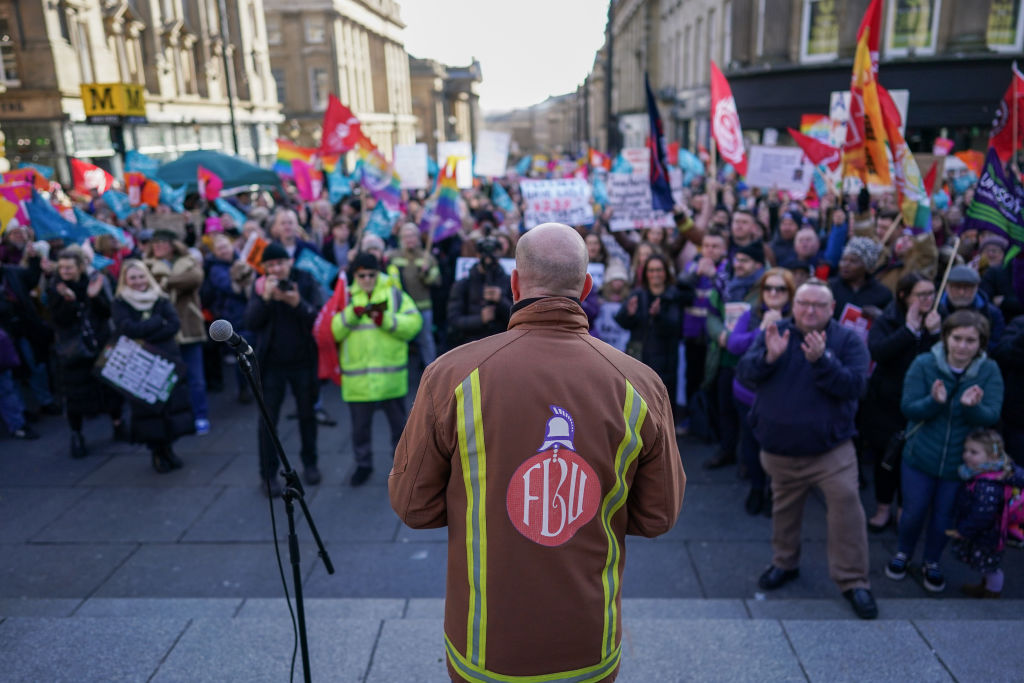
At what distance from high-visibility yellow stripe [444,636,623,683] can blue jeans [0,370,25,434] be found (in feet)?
22.0

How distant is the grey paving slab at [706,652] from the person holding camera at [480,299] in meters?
3.44

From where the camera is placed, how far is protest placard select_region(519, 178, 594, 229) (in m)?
9.12

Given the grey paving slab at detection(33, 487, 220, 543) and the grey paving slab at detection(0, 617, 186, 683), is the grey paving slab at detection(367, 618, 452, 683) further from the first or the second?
the grey paving slab at detection(33, 487, 220, 543)

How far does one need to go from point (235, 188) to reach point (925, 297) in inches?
506

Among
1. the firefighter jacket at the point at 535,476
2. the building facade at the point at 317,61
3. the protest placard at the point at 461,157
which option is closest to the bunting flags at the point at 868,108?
the firefighter jacket at the point at 535,476

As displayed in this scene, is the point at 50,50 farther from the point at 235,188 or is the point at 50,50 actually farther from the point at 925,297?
the point at 925,297

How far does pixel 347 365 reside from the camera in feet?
19.8

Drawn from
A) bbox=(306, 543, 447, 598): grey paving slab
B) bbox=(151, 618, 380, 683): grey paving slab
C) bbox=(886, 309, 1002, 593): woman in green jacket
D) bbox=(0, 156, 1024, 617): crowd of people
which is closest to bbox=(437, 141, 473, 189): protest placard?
bbox=(0, 156, 1024, 617): crowd of people

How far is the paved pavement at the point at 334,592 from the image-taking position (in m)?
3.47

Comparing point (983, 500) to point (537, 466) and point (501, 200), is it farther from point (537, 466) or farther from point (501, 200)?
point (501, 200)

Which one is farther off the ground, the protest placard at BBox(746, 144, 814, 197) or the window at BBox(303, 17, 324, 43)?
the window at BBox(303, 17, 324, 43)

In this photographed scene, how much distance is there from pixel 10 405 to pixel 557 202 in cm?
623

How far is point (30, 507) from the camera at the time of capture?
582 centimetres

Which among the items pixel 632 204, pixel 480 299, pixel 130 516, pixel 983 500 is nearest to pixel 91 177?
pixel 130 516
